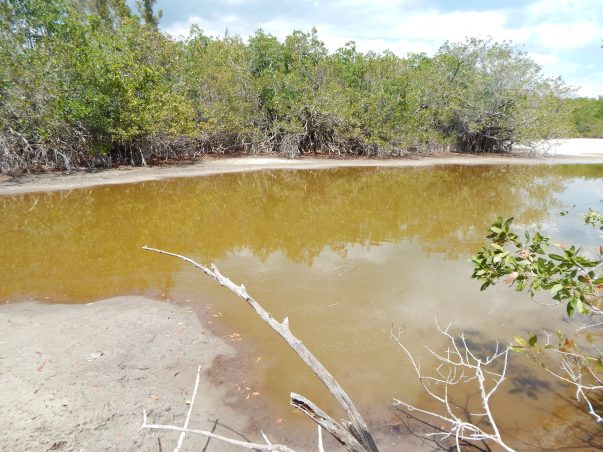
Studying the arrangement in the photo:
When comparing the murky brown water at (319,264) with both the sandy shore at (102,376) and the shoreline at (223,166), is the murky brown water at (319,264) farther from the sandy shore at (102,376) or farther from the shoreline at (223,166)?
the shoreline at (223,166)

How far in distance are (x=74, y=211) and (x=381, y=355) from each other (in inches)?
379

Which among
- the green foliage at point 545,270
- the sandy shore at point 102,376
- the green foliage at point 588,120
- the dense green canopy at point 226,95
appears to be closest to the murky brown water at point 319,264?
the sandy shore at point 102,376

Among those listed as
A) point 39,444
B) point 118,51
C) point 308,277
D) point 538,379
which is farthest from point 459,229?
point 118,51

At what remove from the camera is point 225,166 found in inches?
742

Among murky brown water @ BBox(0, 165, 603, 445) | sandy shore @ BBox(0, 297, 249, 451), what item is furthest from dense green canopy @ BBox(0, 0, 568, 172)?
sandy shore @ BBox(0, 297, 249, 451)

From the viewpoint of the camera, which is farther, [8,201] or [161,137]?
[161,137]

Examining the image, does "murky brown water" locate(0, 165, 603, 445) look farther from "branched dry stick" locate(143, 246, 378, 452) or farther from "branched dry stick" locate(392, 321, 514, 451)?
"branched dry stick" locate(143, 246, 378, 452)

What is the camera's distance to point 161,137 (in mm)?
18328

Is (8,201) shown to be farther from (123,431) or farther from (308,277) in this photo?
(123,431)

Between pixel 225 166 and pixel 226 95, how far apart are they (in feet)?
17.1

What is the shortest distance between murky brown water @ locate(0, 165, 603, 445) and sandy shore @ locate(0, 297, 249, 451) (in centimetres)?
45

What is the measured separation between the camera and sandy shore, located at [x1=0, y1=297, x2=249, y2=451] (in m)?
2.89

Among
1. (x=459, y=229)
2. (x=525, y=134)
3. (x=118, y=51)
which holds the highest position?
(x=118, y=51)

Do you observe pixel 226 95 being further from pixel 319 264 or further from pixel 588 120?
pixel 588 120
